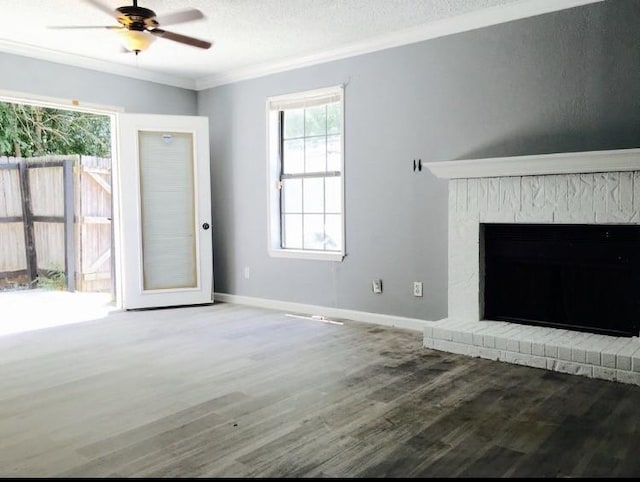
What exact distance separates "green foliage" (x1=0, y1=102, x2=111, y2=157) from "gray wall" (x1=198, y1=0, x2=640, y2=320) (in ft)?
10.6

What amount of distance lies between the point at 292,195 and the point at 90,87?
2.24 m

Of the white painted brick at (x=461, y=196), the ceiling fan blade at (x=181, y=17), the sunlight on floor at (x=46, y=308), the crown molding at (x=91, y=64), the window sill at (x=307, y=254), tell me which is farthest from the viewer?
the window sill at (x=307, y=254)

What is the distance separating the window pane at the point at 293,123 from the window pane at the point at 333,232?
94cm

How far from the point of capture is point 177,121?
17.8ft

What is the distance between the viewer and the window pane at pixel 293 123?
207 inches

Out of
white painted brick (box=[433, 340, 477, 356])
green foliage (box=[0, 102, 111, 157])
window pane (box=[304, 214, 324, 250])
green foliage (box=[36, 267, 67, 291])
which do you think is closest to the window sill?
window pane (box=[304, 214, 324, 250])

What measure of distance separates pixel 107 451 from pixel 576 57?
3652 mm

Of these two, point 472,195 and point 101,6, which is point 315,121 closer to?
point 472,195

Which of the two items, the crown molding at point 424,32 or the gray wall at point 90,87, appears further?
the gray wall at point 90,87

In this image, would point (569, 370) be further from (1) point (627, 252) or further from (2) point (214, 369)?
(2) point (214, 369)

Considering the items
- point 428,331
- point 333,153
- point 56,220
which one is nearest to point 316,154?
point 333,153

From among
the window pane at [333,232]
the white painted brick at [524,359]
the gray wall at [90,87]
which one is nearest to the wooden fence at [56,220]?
the gray wall at [90,87]

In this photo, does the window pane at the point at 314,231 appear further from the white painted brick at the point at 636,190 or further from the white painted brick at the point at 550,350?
the white painted brick at the point at 636,190

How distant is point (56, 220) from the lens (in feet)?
22.4
